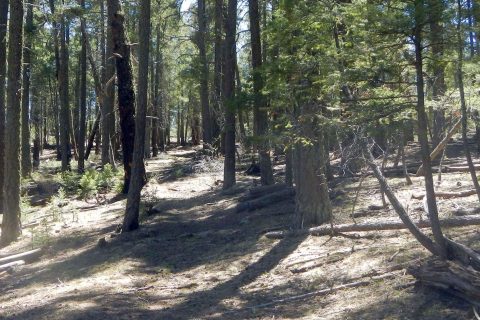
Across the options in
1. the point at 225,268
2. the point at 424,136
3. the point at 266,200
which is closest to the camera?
the point at 424,136

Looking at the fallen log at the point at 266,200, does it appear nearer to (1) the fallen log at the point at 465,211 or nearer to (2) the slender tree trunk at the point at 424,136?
(1) the fallen log at the point at 465,211

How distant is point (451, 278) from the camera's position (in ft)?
25.4

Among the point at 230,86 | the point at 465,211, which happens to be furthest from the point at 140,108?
the point at 465,211

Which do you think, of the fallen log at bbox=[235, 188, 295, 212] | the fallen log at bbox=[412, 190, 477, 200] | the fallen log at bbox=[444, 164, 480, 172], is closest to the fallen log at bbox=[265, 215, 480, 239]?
the fallen log at bbox=[412, 190, 477, 200]

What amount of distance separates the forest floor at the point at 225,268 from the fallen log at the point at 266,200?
0.87 feet

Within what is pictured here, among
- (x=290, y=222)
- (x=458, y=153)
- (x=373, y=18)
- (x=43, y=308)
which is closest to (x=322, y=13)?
(x=373, y=18)

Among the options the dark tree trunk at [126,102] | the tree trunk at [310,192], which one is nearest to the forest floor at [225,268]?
the tree trunk at [310,192]

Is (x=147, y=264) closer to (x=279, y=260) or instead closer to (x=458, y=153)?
(x=279, y=260)

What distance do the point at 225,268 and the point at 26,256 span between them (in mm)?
5137

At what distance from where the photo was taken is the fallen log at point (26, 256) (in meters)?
14.0

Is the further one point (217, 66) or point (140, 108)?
point (217, 66)

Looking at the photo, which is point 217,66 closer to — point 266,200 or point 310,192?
point 266,200

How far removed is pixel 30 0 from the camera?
86.2 ft

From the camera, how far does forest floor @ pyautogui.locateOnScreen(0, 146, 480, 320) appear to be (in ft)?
29.1
